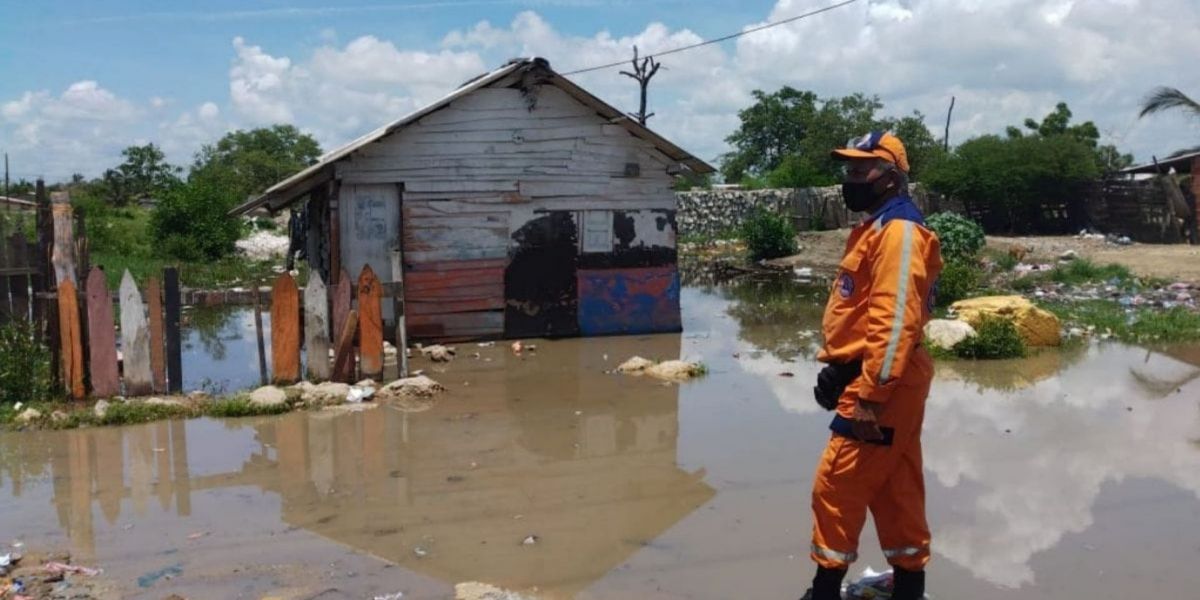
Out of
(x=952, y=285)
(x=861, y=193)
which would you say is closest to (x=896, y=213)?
(x=861, y=193)

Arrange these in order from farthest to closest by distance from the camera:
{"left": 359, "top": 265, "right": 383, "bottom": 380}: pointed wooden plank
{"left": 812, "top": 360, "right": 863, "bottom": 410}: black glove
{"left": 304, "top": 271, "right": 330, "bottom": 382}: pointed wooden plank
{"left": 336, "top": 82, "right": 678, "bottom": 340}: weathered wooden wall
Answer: {"left": 336, "top": 82, "right": 678, "bottom": 340}: weathered wooden wall
{"left": 359, "top": 265, "right": 383, "bottom": 380}: pointed wooden plank
{"left": 304, "top": 271, "right": 330, "bottom": 382}: pointed wooden plank
{"left": 812, "top": 360, "right": 863, "bottom": 410}: black glove

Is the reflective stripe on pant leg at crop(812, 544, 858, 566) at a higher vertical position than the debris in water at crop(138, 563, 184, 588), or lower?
higher

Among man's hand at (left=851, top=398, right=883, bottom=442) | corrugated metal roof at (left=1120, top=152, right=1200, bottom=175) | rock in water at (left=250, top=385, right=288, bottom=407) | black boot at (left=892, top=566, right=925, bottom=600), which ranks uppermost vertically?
corrugated metal roof at (left=1120, top=152, right=1200, bottom=175)

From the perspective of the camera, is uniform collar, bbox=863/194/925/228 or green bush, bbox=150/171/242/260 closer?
uniform collar, bbox=863/194/925/228

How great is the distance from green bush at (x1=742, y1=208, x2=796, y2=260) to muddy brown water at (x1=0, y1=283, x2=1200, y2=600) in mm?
16760

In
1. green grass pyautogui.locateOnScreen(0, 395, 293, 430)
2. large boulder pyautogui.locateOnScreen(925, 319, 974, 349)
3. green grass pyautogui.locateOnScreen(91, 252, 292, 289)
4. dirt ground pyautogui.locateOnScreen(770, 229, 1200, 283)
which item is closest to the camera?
green grass pyautogui.locateOnScreen(0, 395, 293, 430)

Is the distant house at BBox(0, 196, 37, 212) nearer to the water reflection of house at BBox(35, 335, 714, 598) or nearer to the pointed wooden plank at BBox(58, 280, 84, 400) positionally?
the pointed wooden plank at BBox(58, 280, 84, 400)

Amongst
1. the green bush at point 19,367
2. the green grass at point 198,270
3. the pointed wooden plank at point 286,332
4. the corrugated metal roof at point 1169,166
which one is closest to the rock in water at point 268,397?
the pointed wooden plank at point 286,332

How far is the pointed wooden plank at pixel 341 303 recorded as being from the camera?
960 cm

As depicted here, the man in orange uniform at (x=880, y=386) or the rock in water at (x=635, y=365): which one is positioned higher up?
the man in orange uniform at (x=880, y=386)

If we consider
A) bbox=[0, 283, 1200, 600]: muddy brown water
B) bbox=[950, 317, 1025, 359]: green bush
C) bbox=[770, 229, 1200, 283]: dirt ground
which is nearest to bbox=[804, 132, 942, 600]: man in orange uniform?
bbox=[0, 283, 1200, 600]: muddy brown water

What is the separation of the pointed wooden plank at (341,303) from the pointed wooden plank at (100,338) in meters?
1.92

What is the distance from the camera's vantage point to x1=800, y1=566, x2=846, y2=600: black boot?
13.5 feet

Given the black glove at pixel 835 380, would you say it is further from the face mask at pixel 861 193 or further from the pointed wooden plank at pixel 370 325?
the pointed wooden plank at pixel 370 325
